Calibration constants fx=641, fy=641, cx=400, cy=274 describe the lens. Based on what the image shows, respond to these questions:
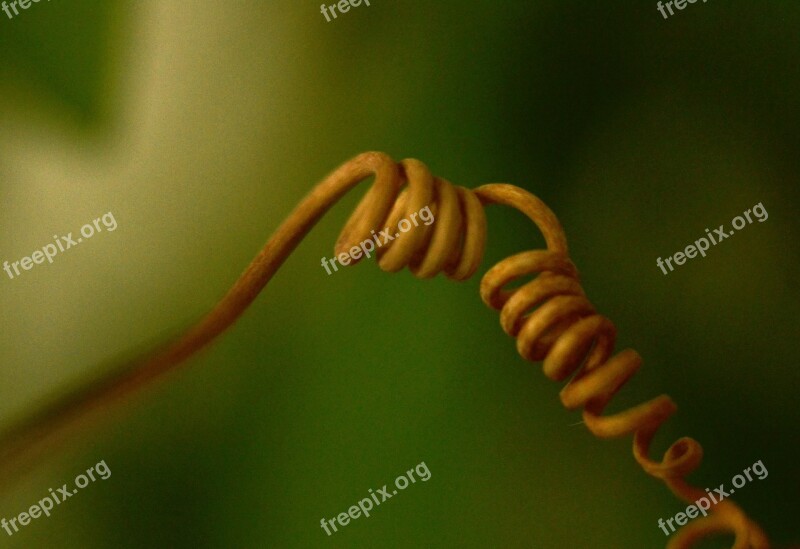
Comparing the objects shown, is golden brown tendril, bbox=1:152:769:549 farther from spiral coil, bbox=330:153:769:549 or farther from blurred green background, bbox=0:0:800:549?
blurred green background, bbox=0:0:800:549

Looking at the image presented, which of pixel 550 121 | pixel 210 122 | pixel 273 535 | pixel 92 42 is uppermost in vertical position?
pixel 92 42

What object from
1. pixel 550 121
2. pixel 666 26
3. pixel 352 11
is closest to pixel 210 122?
pixel 352 11

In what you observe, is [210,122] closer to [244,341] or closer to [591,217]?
[244,341]

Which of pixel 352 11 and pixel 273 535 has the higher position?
pixel 352 11

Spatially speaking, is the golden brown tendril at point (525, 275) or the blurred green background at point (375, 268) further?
the blurred green background at point (375, 268)

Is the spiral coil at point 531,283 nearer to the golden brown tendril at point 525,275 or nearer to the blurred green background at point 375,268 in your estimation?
the golden brown tendril at point 525,275

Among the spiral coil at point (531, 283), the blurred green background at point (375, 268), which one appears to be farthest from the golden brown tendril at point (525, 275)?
the blurred green background at point (375, 268)
